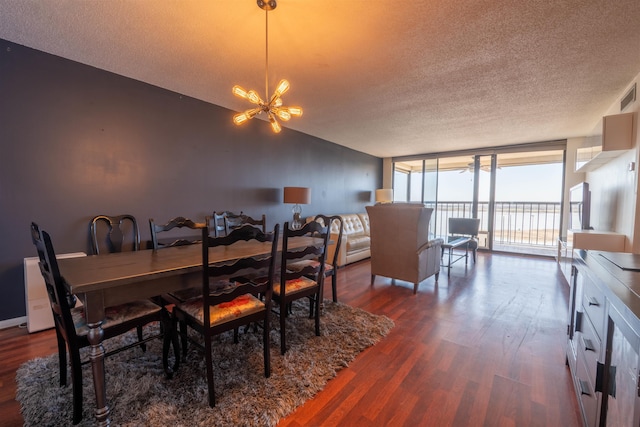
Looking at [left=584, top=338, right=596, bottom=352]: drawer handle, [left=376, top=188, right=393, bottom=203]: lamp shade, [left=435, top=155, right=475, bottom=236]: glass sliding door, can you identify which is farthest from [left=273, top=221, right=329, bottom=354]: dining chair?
[left=435, top=155, right=475, bottom=236]: glass sliding door

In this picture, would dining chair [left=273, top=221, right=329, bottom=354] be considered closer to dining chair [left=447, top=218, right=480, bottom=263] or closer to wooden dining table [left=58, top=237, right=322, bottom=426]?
wooden dining table [left=58, top=237, right=322, bottom=426]

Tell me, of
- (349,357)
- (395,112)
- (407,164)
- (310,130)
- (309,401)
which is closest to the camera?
(309,401)

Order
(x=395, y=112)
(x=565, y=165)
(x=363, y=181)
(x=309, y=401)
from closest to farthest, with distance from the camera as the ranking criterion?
1. (x=309, y=401)
2. (x=395, y=112)
3. (x=565, y=165)
4. (x=363, y=181)

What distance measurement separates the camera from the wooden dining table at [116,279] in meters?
1.30

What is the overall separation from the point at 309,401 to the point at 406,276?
217 cm

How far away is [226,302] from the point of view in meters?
1.67

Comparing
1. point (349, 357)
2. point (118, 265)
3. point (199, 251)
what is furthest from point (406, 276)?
point (118, 265)

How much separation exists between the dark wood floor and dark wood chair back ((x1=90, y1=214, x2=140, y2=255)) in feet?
2.73

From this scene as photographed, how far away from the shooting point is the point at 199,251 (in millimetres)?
2076

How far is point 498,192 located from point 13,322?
7.88 metres

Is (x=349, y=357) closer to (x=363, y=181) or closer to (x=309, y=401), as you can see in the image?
(x=309, y=401)

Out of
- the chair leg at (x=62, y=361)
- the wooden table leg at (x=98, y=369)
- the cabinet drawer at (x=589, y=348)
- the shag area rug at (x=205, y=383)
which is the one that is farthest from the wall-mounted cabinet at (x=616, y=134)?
the chair leg at (x=62, y=361)

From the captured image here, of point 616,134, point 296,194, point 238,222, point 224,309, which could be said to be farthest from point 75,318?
point 616,134

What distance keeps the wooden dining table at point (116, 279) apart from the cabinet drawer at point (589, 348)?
1.84 meters
